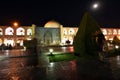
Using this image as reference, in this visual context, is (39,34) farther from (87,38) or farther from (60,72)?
(60,72)

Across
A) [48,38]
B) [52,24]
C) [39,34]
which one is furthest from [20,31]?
[52,24]

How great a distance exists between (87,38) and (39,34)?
36851mm

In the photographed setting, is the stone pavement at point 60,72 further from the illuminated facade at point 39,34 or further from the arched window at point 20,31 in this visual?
the arched window at point 20,31

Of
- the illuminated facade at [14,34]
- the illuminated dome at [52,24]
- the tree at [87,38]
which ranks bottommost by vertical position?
the tree at [87,38]

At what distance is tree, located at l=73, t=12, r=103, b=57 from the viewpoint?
12.4 meters

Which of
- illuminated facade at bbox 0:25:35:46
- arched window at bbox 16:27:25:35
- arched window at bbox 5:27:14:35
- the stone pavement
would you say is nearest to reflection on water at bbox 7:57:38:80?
the stone pavement

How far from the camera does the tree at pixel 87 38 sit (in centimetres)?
1244

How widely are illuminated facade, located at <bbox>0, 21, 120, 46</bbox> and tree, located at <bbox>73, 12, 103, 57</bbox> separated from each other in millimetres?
33086

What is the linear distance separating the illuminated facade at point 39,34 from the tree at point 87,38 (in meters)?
33.1

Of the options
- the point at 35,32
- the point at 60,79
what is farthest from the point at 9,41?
the point at 60,79

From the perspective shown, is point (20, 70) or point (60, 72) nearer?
point (60, 72)

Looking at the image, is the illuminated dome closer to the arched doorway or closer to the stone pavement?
the arched doorway

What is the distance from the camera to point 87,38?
1296 cm

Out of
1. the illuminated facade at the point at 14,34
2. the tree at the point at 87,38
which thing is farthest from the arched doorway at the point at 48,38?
the tree at the point at 87,38
